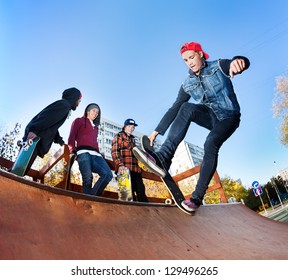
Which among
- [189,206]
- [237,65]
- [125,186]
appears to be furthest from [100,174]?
[237,65]

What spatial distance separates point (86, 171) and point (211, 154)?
1.57 m

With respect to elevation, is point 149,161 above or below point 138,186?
above

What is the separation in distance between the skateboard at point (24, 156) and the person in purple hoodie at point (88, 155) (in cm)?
61

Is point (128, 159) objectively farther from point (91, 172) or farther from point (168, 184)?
point (168, 184)

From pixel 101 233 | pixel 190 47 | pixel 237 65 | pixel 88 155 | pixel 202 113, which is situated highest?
pixel 190 47

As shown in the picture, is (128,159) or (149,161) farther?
(128,159)

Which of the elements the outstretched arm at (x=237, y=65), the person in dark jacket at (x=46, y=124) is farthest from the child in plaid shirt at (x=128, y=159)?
the outstretched arm at (x=237, y=65)

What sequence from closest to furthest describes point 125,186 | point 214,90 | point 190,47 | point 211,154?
point 211,154 → point 214,90 → point 190,47 → point 125,186

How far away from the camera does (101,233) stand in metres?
1.35

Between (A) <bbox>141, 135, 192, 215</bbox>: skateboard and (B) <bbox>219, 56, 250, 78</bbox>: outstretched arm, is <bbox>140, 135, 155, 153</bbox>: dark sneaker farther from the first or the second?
(B) <bbox>219, 56, 250, 78</bbox>: outstretched arm

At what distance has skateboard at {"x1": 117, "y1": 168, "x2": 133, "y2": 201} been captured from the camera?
11.5 feet

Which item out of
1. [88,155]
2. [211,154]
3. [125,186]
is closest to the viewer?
[211,154]

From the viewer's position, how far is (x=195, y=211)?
2523 millimetres
